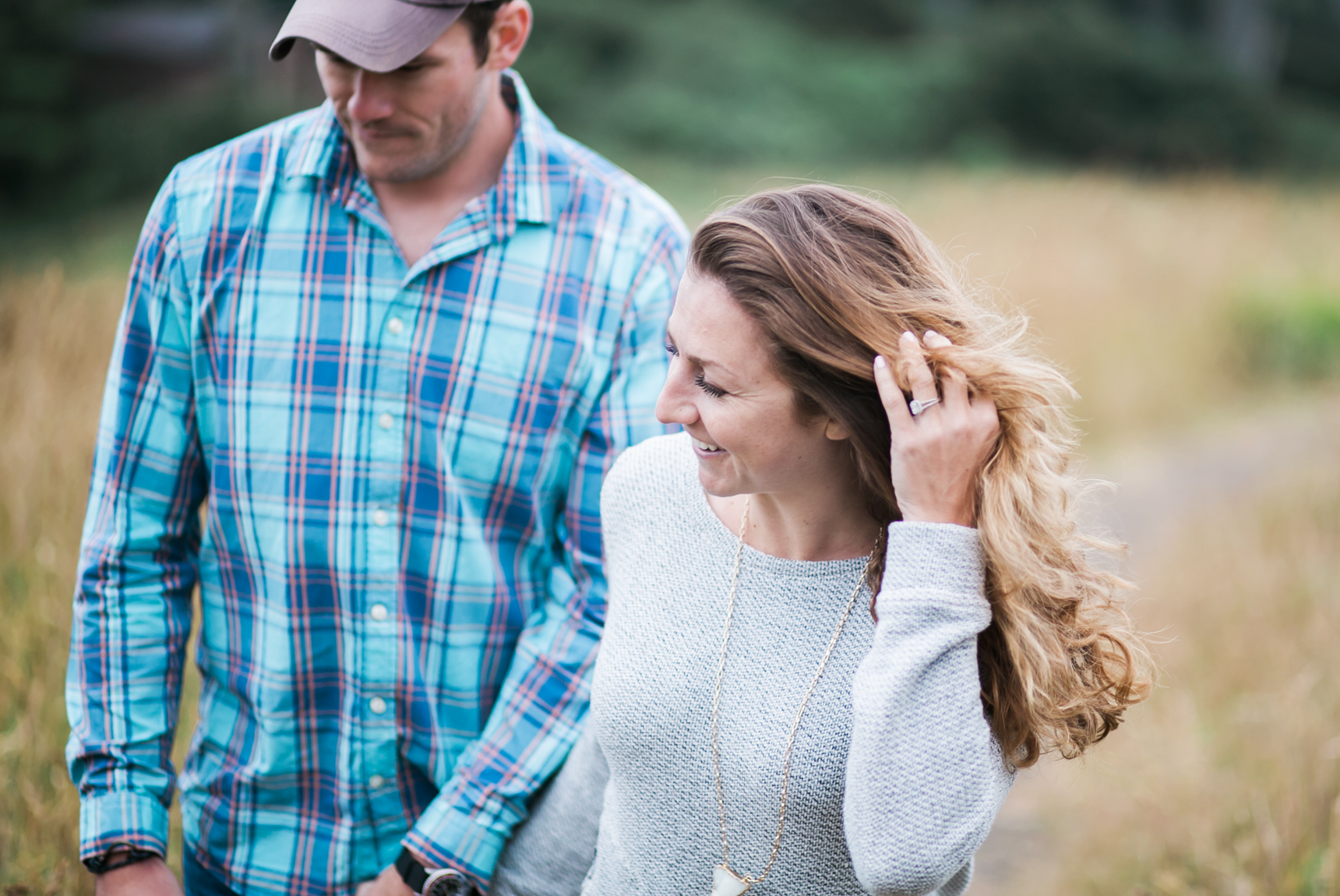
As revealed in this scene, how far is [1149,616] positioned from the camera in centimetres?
496

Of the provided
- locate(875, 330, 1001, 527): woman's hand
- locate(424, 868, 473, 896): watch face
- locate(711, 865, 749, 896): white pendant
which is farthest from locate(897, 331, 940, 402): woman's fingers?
locate(424, 868, 473, 896): watch face

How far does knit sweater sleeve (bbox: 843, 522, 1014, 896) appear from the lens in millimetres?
1379

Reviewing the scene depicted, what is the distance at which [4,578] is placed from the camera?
3334mm

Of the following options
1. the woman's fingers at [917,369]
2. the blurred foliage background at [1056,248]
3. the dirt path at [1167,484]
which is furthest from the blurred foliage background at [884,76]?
the woman's fingers at [917,369]

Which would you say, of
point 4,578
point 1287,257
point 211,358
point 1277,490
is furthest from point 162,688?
point 1287,257

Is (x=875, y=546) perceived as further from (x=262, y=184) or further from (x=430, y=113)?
(x=262, y=184)

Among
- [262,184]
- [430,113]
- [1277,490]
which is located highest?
[430,113]

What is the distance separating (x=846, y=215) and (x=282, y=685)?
1220mm

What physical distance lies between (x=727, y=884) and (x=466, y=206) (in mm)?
1195

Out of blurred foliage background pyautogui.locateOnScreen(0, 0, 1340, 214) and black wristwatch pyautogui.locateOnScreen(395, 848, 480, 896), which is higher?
blurred foliage background pyautogui.locateOnScreen(0, 0, 1340, 214)

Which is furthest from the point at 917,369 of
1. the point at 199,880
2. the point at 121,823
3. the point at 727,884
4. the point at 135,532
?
the point at 199,880

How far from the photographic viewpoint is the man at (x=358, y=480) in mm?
1837

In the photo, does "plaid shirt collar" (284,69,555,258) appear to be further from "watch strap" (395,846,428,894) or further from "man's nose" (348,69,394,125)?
"watch strap" (395,846,428,894)

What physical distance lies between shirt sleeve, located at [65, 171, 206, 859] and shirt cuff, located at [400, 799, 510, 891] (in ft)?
1.44
